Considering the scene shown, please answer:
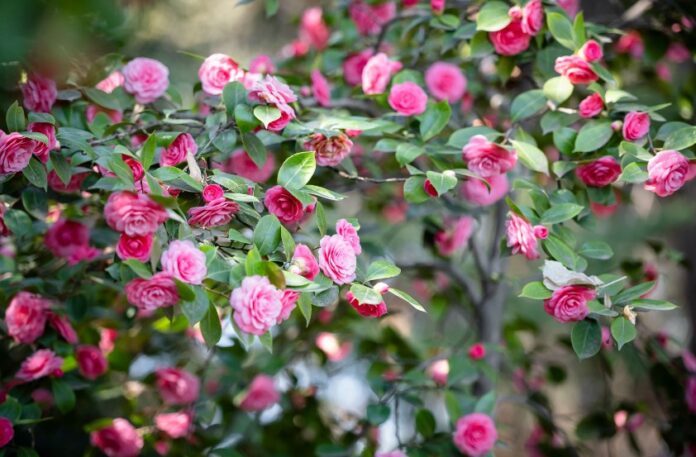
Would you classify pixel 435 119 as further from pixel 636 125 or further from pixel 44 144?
pixel 44 144

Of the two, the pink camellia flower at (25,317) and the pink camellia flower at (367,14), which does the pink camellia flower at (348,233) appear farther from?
the pink camellia flower at (367,14)

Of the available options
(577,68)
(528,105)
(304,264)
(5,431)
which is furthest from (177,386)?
(577,68)

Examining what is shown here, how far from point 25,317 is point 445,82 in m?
1.00

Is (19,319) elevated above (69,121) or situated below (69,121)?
below

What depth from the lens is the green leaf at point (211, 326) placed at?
100 cm

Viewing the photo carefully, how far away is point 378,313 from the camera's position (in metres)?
1.06

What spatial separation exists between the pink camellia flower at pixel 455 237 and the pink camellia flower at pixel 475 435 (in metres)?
0.51

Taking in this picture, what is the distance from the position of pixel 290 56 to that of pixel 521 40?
82cm

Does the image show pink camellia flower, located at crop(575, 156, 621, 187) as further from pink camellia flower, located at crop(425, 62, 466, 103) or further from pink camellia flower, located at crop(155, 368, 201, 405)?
pink camellia flower, located at crop(155, 368, 201, 405)

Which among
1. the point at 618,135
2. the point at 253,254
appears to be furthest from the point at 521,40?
the point at 253,254

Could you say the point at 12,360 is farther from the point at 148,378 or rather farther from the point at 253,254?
the point at 253,254

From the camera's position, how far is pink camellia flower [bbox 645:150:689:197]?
1135 mm

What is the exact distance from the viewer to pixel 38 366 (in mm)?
1349

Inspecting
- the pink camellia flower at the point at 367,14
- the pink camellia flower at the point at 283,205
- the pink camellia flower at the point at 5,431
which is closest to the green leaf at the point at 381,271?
the pink camellia flower at the point at 283,205
